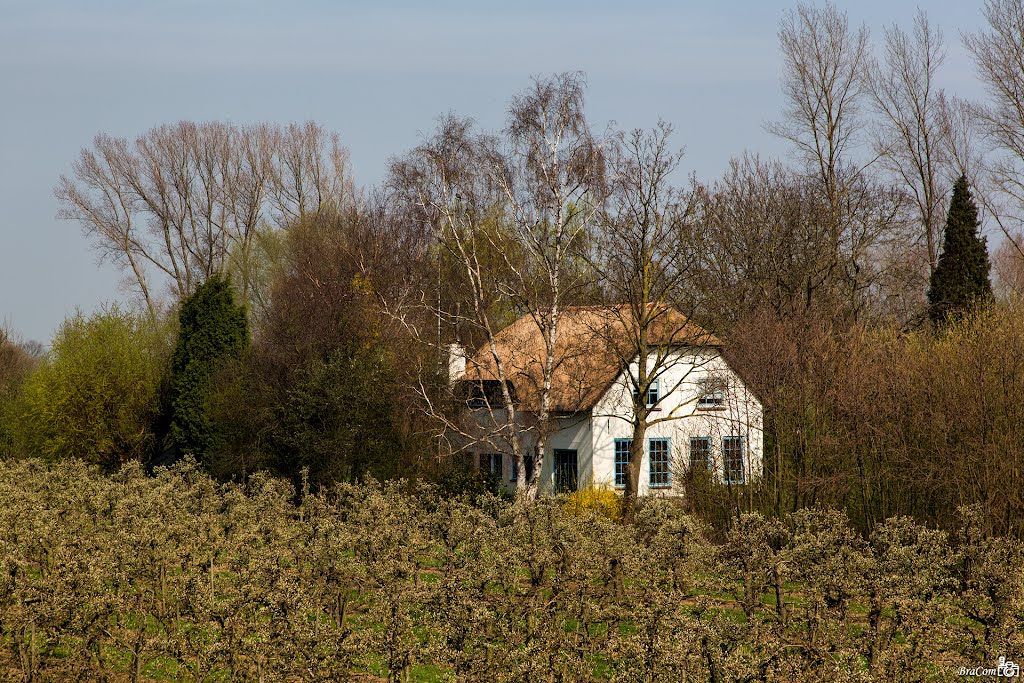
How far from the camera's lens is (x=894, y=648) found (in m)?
14.0

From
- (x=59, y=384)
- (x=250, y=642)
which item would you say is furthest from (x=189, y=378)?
(x=250, y=642)

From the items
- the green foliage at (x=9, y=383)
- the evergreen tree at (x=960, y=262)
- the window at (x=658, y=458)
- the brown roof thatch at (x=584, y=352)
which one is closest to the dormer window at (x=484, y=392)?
the brown roof thatch at (x=584, y=352)

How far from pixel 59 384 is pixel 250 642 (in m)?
30.2

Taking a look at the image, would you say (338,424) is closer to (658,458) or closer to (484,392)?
(484,392)

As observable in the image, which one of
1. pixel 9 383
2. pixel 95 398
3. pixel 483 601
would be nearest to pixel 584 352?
pixel 483 601

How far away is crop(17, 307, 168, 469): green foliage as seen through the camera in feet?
128

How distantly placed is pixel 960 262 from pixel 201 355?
2647cm

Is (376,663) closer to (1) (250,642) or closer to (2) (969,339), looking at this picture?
(1) (250,642)

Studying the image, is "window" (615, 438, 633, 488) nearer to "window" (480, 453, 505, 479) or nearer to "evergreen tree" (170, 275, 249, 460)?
"window" (480, 453, 505, 479)

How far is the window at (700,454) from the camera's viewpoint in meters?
27.2

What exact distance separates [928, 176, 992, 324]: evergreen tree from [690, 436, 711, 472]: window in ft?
31.2

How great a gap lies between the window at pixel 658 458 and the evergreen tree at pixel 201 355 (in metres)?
14.7

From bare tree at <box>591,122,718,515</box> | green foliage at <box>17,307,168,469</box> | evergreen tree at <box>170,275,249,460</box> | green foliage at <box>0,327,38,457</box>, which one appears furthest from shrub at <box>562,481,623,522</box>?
green foliage at <box>0,327,38,457</box>

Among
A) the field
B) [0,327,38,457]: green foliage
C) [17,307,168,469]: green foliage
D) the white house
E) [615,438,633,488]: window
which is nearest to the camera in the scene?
the field
